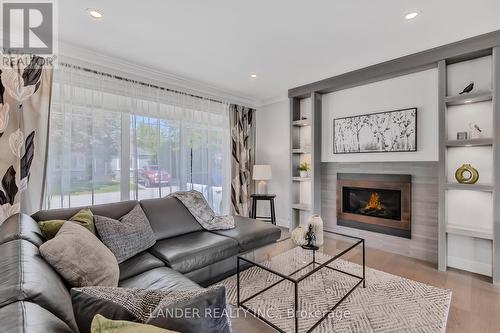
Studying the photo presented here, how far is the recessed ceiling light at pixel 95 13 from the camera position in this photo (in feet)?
6.77

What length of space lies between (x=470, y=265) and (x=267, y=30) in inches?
135

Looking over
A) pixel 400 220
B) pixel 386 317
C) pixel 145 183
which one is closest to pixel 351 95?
pixel 400 220

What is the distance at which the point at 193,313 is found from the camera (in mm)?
716

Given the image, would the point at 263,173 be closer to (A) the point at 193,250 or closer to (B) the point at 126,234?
(A) the point at 193,250

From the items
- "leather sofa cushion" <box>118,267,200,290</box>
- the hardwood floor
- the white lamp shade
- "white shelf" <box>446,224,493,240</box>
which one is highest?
the white lamp shade

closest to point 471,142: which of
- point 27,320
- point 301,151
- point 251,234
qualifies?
point 301,151

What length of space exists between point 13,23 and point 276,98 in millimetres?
3710

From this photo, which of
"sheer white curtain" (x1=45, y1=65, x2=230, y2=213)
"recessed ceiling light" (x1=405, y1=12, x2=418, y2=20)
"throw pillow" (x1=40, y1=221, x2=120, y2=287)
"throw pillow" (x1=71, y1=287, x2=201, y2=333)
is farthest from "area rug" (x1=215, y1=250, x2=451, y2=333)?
"recessed ceiling light" (x1=405, y1=12, x2=418, y2=20)

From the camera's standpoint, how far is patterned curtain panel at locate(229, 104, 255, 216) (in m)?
4.57

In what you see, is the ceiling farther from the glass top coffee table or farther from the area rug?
the area rug

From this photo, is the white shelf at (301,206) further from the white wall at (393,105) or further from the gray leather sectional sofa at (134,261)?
the gray leather sectional sofa at (134,261)

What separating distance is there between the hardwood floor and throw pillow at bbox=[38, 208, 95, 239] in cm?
142

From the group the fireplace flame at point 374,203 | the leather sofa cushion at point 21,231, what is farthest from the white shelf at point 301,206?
the leather sofa cushion at point 21,231

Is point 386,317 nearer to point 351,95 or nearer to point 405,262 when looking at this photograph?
point 405,262
